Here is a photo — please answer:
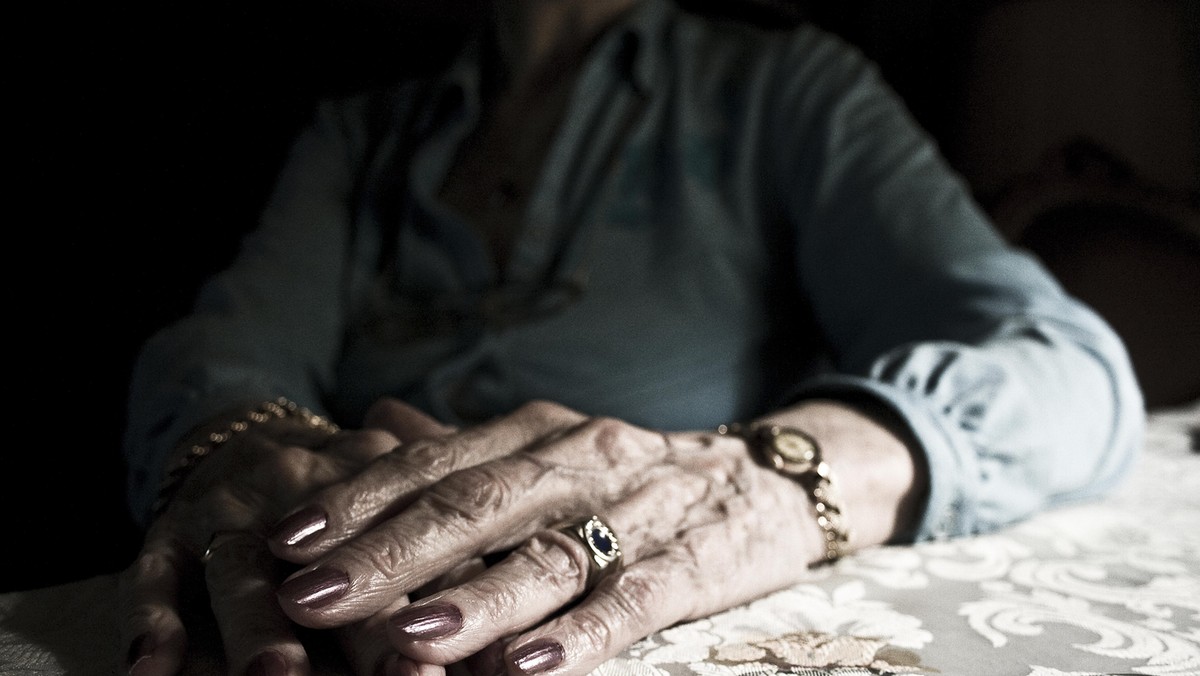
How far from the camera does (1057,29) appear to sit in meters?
1.22

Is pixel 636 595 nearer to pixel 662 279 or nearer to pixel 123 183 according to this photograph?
pixel 662 279

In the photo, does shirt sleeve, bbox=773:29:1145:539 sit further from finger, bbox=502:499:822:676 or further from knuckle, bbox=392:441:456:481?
knuckle, bbox=392:441:456:481

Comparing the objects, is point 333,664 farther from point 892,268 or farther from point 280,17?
point 280,17

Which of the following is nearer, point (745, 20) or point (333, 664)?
point (333, 664)

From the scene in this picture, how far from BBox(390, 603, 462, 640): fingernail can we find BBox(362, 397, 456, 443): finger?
0.20m

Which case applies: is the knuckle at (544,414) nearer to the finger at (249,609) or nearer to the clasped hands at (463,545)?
the clasped hands at (463,545)

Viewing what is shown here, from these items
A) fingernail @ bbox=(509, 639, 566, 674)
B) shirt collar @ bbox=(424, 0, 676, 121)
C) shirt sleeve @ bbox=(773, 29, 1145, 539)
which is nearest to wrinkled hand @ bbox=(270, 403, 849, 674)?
fingernail @ bbox=(509, 639, 566, 674)

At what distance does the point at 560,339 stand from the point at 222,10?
885mm

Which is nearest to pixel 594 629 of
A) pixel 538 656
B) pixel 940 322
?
pixel 538 656

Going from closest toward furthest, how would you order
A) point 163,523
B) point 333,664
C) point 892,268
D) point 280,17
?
1. point 333,664
2. point 163,523
3. point 892,268
4. point 280,17

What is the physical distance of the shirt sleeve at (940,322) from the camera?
0.58 meters

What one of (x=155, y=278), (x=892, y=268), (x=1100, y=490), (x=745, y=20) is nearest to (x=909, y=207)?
(x=892, y=268)

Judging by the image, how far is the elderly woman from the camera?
1.33ft

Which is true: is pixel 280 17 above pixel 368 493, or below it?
above
